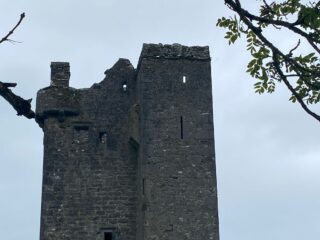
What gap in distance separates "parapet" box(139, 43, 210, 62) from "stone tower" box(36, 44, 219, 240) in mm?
26

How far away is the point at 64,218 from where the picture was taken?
18391 millimetres

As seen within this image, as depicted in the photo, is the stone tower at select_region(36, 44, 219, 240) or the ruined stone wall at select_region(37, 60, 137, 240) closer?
the stone tower at select_region(36, 44, 219, 240)

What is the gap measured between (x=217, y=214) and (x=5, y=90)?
516 inches

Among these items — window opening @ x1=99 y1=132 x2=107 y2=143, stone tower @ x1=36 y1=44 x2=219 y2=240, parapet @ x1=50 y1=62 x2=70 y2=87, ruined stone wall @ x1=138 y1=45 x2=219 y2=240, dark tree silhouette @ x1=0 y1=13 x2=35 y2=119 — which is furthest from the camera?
parapet @ x1=50 y1=62 x2=70 y2=87

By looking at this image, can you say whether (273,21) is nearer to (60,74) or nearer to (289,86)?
(289,86)

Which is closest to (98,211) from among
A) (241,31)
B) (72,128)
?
(72,128)

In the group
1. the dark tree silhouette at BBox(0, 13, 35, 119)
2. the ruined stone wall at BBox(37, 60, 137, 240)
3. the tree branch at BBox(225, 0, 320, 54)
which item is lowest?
the dark tree silhouette at BBox(0, 13, 35, 119)

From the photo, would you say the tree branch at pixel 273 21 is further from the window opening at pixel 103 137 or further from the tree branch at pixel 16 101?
the window opening at pixel 103 137

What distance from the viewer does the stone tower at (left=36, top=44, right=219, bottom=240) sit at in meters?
17.3

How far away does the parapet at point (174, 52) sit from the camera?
1884cm

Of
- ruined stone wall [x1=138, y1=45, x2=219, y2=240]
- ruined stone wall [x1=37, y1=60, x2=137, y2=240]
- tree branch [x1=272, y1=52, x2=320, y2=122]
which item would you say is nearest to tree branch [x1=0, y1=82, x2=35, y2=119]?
tree branch [x1=272, y1=52, x2=320, y2=122]

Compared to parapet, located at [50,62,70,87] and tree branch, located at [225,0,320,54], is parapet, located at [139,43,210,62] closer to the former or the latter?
parapet, located at [50,62,70,87]

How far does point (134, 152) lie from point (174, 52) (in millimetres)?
2778

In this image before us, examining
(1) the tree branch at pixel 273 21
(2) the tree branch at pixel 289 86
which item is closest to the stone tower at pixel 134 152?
(2) the tree branch at pixel 289 86
